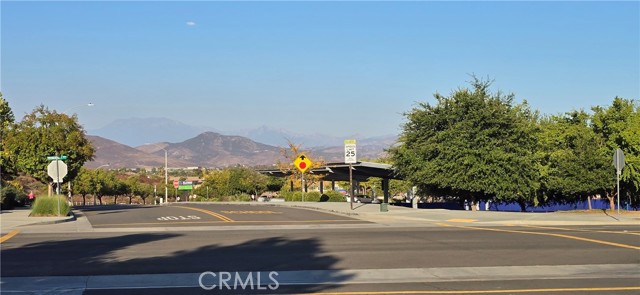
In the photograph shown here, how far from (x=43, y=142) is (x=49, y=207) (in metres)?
14.1

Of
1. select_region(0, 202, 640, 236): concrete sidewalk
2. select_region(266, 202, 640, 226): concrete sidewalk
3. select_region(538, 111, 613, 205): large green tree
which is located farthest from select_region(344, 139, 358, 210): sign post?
select_region(538, 111, 613, 205): large green tree

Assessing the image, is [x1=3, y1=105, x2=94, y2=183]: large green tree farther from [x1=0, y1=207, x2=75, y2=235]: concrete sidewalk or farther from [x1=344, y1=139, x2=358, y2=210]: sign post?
[x1=344, y1=139, x2=358, y2=210]: sign post

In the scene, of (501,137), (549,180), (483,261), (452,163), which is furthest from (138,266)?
(549,180)

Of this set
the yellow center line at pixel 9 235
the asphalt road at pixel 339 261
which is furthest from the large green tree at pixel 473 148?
the yellow center line at pixel 9 235

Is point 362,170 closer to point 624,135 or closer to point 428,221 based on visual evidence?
point 624,135

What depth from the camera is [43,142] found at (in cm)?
4491

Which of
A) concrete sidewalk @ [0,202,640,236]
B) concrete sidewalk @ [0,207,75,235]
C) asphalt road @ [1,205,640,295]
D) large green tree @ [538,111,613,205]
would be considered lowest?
asphalt road @ [1,205,640,295]

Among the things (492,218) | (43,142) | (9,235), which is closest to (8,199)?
(43,142)

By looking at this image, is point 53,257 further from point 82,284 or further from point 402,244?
point 402,244

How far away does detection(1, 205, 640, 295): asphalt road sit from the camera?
11.9 m

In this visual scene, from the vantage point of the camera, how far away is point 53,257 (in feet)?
51.7

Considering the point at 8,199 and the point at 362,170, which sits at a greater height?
the point at 362,170

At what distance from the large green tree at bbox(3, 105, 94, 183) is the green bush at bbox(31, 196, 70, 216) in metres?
13.0

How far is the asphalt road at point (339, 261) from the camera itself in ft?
39.2
